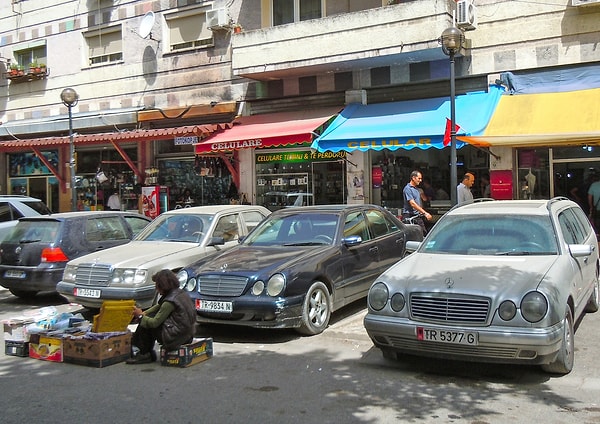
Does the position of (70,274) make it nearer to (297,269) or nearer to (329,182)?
(297,269)

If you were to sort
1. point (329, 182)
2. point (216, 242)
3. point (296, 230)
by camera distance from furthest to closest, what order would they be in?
point (329, 182)
point (216, 242)
point (296, 230)

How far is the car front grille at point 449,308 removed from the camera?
4965 mm

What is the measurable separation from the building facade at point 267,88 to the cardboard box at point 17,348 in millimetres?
7930

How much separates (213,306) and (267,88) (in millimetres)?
10228

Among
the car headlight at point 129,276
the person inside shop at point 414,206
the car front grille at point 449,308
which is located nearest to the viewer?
the car front grille at point 449,308

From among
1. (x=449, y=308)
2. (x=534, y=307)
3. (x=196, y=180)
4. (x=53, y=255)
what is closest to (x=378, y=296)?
(x=449, y=308)

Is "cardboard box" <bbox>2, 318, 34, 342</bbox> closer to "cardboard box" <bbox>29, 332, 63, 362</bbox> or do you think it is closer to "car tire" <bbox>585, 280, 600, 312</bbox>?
"cardboard box" <bbox>29, 332, 63, 362</bbox>

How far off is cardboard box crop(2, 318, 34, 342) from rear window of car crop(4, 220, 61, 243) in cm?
308

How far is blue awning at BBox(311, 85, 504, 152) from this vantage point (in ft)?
38.0

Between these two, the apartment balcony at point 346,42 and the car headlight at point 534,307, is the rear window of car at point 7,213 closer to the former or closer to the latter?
the apartment balcony at point 346,42

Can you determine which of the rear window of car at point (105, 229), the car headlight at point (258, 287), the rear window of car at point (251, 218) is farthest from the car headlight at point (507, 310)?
the rear window of car at point (105, 229)

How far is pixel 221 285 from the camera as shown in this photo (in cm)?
674

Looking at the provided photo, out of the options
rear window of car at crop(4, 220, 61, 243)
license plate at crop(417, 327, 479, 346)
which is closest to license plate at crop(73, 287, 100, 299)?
rear window of car at crop(4, 220, 61, 243)

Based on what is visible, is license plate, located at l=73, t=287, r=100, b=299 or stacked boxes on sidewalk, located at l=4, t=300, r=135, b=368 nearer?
stacked boxes on sidewalk, located at l=4, t=300, r=135, b=368
